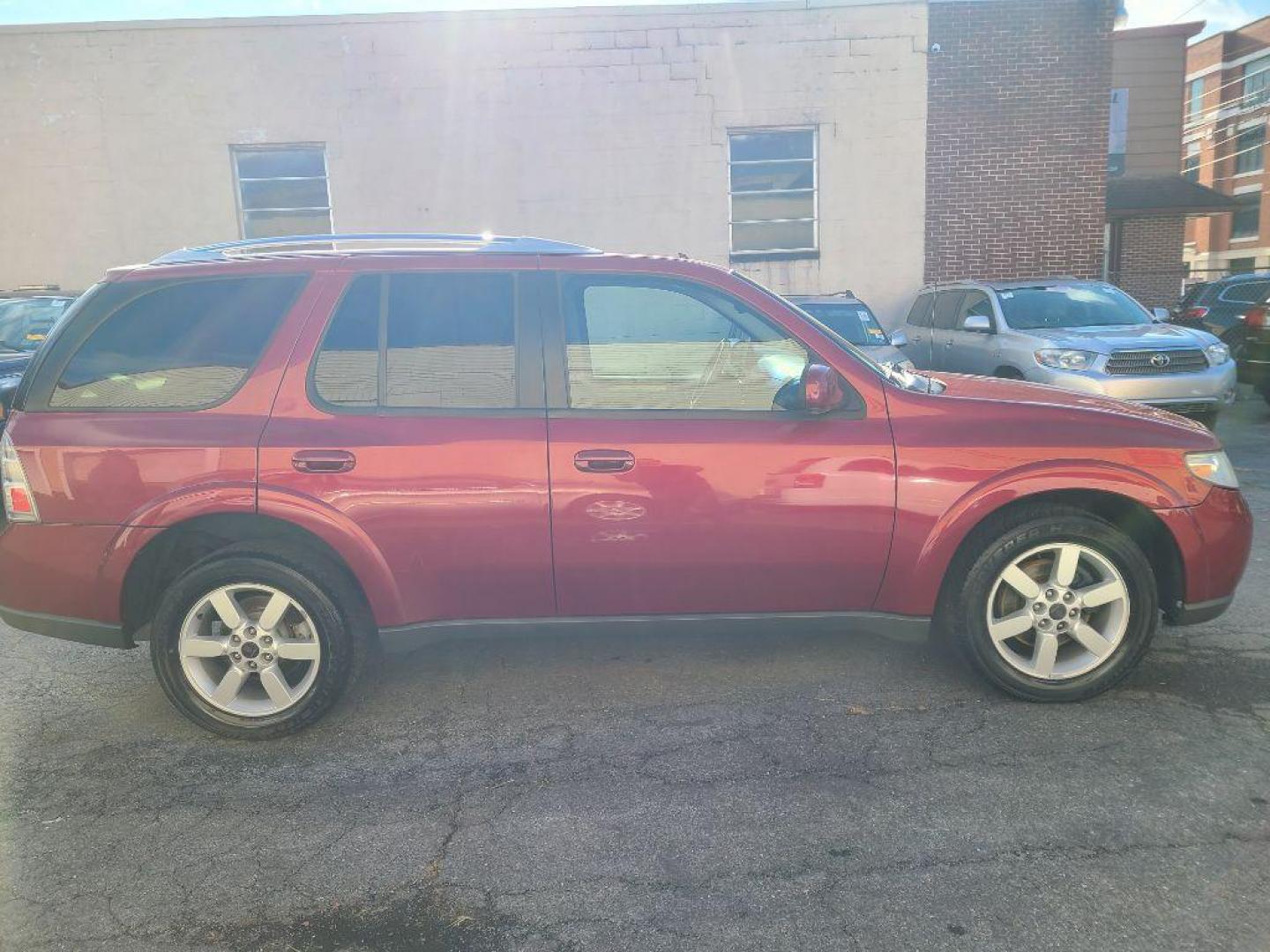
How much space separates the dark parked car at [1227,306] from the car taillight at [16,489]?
14.8 m

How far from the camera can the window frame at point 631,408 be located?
3422 mm

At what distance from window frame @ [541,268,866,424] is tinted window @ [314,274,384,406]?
667mm

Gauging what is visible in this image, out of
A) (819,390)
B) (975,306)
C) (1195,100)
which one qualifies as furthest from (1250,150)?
(819,390)

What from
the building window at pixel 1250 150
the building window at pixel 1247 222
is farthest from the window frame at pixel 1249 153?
the building window at pixel 1247 222

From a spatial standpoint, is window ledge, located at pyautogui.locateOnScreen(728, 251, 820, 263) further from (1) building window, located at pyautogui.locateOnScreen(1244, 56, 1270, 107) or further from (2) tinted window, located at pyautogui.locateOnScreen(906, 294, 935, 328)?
(1) building window, located at pyautogui.locateOnScreen(1244, 56, 1270, 107)

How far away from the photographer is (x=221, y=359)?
3.44 metres

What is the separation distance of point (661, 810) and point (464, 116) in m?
11.6

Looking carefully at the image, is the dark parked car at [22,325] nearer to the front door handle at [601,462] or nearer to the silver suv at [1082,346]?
the front door handle at [601,462]

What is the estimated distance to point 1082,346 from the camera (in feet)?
26.9

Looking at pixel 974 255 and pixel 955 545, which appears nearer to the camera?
pixel 955 545

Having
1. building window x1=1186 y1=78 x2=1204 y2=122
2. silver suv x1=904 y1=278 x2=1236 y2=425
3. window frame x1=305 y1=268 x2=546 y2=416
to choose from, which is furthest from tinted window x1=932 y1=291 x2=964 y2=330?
building window x1=1186 y1=78 x2=1204 y2=122

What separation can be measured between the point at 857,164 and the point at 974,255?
226 cm

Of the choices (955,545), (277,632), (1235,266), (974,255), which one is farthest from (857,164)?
(1235,266)

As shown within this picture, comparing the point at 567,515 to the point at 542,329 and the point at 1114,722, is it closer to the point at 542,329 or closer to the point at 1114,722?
the point at 542,329
